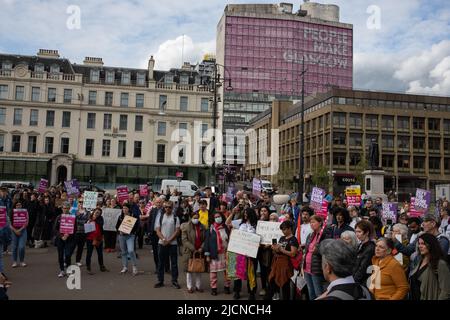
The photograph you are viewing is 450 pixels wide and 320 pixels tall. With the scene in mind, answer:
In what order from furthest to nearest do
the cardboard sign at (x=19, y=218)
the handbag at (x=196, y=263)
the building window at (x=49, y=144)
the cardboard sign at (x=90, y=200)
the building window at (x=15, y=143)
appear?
the building window at (x=49, y=144) < the building window at (x=15, y=143) < the cardboard sign at (x=90, y=200) < the cardboard sign at (x=19, y=218) < the handbag at (x=196, y=263)

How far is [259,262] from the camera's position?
8.90 m

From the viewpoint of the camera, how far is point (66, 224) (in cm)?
1042

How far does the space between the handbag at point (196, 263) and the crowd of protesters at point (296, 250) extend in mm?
30

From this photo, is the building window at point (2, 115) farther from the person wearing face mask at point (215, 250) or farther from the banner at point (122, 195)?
the person wearing face mask at point (215, 250)

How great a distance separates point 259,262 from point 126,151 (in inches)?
1860

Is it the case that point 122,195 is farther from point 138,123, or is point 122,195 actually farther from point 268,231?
point 138,123

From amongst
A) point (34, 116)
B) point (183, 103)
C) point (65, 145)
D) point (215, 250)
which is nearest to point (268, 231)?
point (215, 250)

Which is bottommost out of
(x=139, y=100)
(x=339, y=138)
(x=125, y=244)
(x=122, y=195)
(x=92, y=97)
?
(x=125, y=244)

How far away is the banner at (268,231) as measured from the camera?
8.02 m

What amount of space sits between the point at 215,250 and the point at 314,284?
2685 millimetres

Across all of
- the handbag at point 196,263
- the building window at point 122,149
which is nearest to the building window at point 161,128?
the building window at point 122,149

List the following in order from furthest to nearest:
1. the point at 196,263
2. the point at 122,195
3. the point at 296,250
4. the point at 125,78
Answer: the point at 125,78 < the point at 122,195 < the point at 196,263 < the point at 296,250

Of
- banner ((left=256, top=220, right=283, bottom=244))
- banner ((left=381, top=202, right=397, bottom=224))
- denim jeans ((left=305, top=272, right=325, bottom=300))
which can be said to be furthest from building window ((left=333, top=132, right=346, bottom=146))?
denim jeans ((left=305, top=272, right=325, bottom=300))
